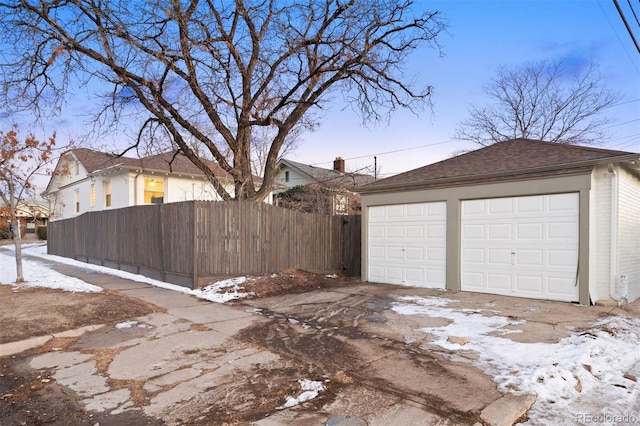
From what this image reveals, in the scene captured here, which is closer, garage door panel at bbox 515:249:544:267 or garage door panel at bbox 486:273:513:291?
garage door panel at bbox 515:249:544:267

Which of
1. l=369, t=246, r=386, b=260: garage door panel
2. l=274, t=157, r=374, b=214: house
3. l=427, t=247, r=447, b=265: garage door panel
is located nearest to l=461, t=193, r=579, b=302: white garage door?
l=427, t=247, r=447, b=265: garage door panel

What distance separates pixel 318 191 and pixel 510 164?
15.0 m

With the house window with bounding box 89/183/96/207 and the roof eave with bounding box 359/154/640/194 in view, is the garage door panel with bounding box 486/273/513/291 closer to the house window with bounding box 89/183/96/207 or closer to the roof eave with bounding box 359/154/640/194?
the roof eave with bounding box 359/154/640/194

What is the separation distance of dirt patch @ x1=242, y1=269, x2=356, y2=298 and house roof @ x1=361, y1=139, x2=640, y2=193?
290cm

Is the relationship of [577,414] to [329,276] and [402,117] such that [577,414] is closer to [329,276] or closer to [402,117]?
[329,276]

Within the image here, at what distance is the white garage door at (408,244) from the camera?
10.0 meters

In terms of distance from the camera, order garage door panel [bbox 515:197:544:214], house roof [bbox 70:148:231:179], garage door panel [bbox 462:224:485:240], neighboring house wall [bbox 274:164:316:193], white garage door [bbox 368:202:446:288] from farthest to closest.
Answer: neighboring house wall [bbox 274:164:316:193]
house roof [bbox 70:148:231:179]
white garage door [bbox 368:202:446:288]
garage door panel [bbox 462:224:485:240]
garage door panel [bbox 515:197:544:214]

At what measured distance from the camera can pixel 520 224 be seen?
859cm

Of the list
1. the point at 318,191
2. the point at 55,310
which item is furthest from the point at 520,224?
the point at 318,191

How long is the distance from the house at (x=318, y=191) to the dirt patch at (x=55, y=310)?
14244 millimetres

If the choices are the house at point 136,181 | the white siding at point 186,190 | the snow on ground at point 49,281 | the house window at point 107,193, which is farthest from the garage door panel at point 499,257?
the house window at point 107,193

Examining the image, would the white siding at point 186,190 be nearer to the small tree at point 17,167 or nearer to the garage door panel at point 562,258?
the small tree at point 17,167

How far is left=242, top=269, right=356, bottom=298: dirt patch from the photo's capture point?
912 cm

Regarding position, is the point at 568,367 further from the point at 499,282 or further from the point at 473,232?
the point at 473,232
